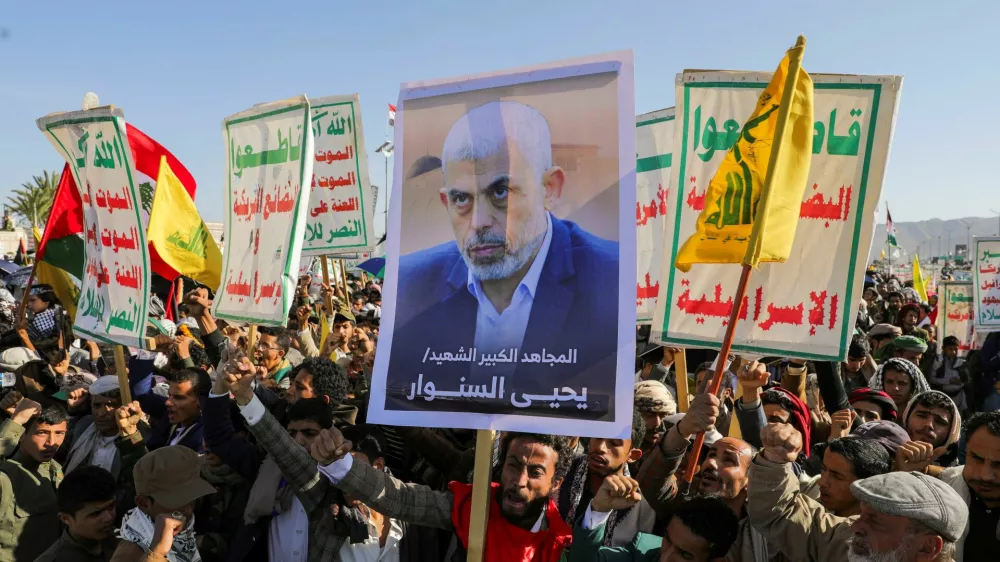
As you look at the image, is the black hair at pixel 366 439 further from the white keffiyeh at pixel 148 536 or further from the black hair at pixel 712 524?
the black hair at pixel 712 524

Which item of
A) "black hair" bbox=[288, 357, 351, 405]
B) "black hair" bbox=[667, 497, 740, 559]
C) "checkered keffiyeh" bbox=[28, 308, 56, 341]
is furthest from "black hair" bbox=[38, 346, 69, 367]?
"black hair" bbox=[667, 497, 740, 559]

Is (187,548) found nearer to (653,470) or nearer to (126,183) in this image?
(653,470)

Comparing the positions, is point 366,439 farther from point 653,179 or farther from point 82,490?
point 653,179

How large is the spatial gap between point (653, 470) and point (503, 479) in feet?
2.25

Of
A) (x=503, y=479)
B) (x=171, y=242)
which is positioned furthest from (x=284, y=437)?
(x=171, y=242)

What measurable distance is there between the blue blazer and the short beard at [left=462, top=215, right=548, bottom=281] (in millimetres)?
47

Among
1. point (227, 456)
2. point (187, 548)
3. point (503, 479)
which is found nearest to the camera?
point (503, 479)

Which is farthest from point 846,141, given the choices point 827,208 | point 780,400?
point 780,400

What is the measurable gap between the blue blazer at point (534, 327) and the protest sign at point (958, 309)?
1054cm

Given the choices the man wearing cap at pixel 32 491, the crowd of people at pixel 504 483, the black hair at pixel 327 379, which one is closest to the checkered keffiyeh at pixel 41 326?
the crowd of people at pixel 504 483

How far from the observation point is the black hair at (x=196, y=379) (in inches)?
180

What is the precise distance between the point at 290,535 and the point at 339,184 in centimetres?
433

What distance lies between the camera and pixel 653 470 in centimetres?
339

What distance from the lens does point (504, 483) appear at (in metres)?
3.06
